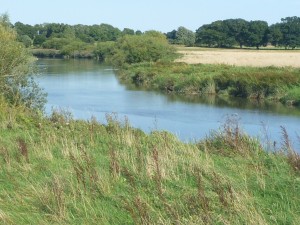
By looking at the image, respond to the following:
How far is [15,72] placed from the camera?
1811 centimetres

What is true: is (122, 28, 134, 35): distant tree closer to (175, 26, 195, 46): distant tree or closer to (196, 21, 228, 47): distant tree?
(175, 26, 195, 46): distant tree

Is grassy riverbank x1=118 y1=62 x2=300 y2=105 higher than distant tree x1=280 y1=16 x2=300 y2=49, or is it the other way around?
distant tree x1=280 y1=16 x2=300 y2=49

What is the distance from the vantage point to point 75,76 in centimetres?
5066

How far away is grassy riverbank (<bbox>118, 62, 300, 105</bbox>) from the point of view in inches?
1329

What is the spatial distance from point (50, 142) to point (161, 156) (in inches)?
103

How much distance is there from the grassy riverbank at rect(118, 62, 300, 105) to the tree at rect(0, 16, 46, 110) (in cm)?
1689

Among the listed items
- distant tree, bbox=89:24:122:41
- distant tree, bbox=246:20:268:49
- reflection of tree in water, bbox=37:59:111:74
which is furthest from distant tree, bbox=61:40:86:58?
distant tree, bbox=246:20:268:49

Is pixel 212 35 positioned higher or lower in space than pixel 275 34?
lower

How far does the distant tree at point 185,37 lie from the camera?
118m

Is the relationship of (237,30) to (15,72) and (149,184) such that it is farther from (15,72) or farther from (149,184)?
(149,184)

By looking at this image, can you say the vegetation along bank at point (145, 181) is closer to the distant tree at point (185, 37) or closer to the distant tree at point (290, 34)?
the distant tree at point (290, 34)

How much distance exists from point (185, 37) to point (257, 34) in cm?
1627

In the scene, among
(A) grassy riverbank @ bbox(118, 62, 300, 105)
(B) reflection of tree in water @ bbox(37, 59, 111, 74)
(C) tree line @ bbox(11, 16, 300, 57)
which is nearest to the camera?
(A) grassy riverbank @ bbox(118, 62, 300, 105)

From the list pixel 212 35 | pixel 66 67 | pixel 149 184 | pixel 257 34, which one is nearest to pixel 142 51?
pixel 66 67
